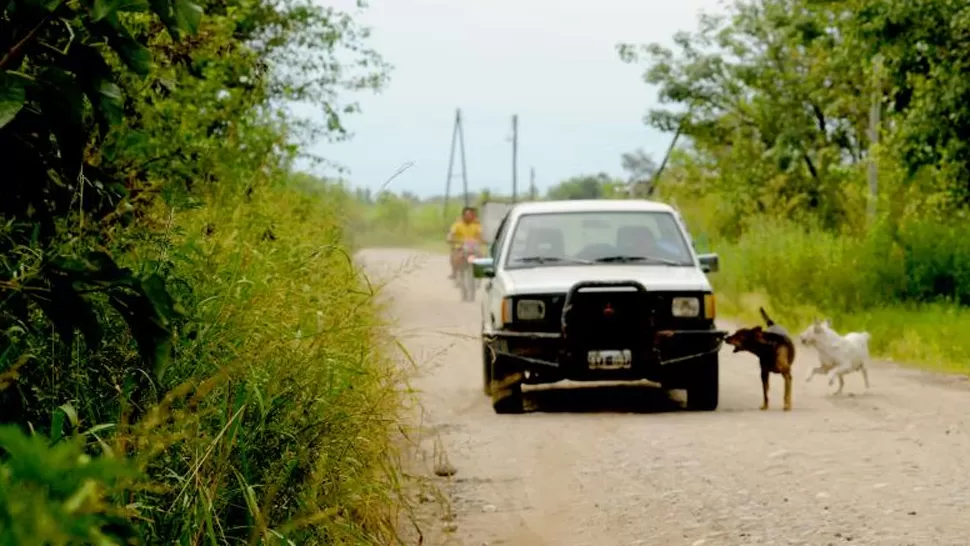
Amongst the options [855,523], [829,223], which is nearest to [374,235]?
[829,223]

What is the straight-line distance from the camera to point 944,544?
7.32 meters

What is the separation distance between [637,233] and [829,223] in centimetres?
1947

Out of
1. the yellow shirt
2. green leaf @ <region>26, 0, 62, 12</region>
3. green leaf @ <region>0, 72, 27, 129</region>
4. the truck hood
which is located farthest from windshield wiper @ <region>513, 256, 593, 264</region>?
the yellow shirt

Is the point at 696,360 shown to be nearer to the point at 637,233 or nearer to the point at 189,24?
the point at 637,233

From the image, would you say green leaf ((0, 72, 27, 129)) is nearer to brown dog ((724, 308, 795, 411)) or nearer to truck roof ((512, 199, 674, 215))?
brown dog ((724, 308, 795, 411))

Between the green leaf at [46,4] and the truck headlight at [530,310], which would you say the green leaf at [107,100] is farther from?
the truck headlight at [530,310]

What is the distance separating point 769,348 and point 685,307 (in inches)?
31.0

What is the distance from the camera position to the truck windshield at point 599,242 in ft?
46.4

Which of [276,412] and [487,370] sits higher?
[276,412]

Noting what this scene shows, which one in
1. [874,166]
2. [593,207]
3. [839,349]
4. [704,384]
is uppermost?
[874,166]

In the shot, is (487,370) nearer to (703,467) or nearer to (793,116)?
(703,467)

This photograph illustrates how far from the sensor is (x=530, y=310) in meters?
13.0

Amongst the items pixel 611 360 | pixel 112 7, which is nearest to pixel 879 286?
pixel 611 360

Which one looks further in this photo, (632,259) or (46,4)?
(632,259)
